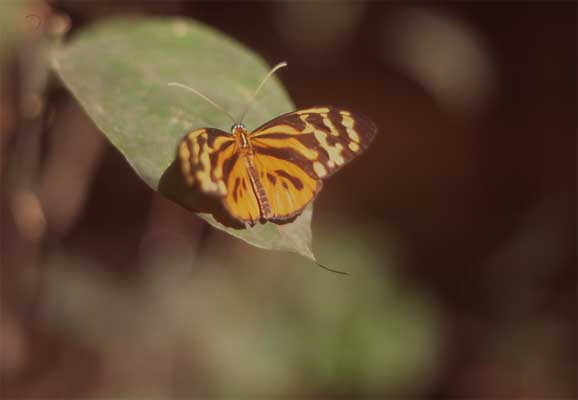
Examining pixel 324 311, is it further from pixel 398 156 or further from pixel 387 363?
pixel 398 156

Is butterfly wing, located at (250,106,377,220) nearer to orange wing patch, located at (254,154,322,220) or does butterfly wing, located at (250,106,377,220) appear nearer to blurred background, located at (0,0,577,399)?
orange wing patch, located at (254,154,322,220)

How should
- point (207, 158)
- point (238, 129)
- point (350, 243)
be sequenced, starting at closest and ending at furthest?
point (207, 158), point (238, 129), point (350, 243)

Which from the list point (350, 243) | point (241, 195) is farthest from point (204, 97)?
point (350, 243)

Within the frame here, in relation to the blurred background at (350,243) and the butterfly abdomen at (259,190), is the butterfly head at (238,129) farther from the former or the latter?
the blurred background at (350,243)

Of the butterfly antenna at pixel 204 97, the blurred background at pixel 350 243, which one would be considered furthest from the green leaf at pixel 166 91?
the blurred background at pixel 350 243

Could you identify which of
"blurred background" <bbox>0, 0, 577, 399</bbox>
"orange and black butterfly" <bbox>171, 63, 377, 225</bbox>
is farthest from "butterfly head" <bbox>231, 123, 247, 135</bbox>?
"blurred background" <bbox>0, 0, 577, 399</bbox>

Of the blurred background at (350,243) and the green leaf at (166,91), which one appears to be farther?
the blurred background at (350,243)

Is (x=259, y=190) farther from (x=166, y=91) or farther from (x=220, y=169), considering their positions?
(x=166, y=91)
